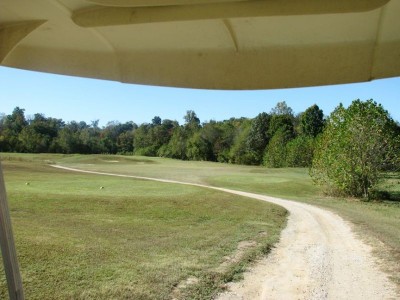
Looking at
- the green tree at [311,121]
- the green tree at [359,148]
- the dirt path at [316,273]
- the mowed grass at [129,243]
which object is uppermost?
the green tree at [311,121]

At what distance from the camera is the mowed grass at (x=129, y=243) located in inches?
288

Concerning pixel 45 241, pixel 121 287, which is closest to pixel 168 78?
pixel 121 287

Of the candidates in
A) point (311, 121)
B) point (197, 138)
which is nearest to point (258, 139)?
point (311, 121)

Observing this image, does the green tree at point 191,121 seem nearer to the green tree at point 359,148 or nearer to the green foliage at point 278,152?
the green foliage at point 278,152

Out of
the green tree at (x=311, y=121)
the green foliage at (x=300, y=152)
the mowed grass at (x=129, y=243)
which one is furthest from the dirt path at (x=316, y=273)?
the green tree at (x=311, y=121)

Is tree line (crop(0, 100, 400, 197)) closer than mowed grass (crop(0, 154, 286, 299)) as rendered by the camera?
No

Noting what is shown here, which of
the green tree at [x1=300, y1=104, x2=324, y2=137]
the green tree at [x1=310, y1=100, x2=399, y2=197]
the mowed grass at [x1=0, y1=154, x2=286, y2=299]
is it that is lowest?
the mowed grass at [x1=0, y1=154, x2=286, y2=299]

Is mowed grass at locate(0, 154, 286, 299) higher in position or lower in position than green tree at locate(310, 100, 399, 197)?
lower

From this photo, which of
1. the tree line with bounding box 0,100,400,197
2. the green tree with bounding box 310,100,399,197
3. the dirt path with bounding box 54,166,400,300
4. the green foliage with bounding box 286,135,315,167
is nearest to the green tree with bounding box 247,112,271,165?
the tree line with bounding box 0,100,400,197

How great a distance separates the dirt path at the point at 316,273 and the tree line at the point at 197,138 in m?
42.3

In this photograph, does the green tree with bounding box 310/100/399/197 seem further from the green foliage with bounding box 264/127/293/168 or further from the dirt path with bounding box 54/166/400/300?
the green foliage with bounding box 264/127/293/168

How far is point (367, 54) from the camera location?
8.75 feet

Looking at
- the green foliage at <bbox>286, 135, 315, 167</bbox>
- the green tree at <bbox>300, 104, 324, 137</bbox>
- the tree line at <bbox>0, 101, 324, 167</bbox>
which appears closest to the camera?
the green foliage at <bbox>286, 135, 315, 167</bbox>

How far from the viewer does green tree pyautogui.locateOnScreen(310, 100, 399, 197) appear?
26.4 meters
